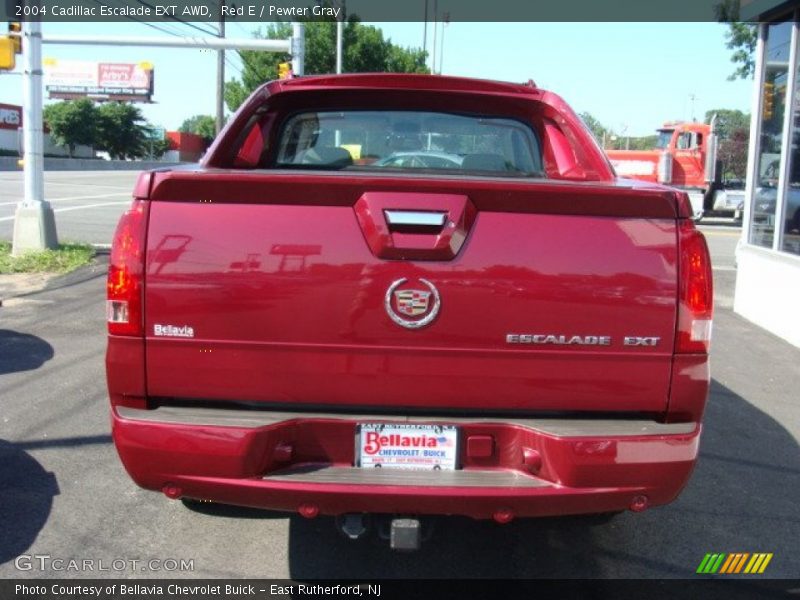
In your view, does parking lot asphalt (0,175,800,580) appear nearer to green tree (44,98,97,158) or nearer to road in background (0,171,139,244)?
road in background (0,171,139,244)

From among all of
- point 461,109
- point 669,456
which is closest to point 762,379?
point 461,109

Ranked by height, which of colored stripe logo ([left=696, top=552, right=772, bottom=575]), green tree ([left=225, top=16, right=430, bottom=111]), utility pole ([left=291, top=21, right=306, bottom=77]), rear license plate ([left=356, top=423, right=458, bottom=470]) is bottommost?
colored stripe logo ([left=696, top=552, right=772, bottom=575])

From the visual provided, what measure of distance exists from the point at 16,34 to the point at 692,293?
11656mm

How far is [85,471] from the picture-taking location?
456 centimetres

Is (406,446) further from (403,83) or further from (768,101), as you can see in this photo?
(768,101)

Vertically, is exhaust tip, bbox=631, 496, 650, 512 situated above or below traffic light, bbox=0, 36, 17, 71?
below

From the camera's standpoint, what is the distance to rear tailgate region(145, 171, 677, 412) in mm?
2771

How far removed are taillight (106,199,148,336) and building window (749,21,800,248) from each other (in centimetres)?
785

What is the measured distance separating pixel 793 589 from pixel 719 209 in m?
26.0

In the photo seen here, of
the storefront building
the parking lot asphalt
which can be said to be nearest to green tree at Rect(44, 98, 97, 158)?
the storefront building

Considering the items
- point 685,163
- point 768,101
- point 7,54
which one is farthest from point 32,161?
point 685,163

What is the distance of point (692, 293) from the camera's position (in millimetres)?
2830

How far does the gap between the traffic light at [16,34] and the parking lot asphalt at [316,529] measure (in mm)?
8075

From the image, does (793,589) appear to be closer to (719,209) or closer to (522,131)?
(522,131)
